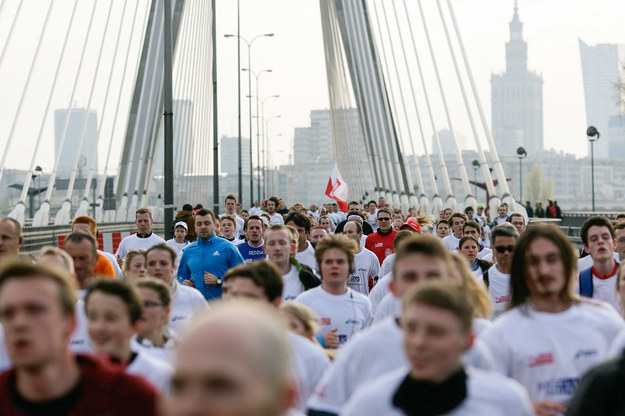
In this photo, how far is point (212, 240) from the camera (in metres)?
10.5

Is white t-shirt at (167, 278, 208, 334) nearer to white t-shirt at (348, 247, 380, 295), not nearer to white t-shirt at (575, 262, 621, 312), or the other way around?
white t-shirt at (575, 262, 621, 312)

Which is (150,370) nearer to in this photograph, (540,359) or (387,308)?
(540,359)

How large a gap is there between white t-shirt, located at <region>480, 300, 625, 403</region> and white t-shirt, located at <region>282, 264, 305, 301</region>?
3.59 m

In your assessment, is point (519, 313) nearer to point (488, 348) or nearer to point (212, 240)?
point (488, 348)

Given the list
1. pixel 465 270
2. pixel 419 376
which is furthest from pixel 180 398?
pixel 465 270

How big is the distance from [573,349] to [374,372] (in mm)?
966

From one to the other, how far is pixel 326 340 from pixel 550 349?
2075mm

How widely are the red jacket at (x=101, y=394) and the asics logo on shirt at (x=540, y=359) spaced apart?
195cm

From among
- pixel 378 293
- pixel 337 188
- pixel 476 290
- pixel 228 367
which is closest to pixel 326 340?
pixel 378 293

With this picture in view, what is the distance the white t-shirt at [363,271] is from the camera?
1066 cm

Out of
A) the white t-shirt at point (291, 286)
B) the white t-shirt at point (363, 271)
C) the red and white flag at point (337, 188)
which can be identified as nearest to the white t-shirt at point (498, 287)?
the white t-shirt at point (291, 286)

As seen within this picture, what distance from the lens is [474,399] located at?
330 centimetres

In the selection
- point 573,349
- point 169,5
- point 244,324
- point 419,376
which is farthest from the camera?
point 169,5

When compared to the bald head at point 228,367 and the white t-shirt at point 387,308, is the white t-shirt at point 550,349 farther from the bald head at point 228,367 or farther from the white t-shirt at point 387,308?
the bald head at point 228,367
